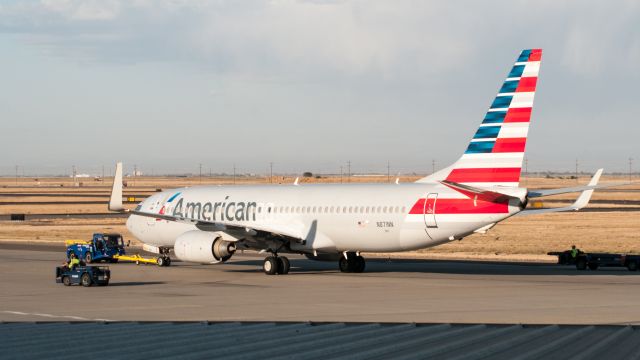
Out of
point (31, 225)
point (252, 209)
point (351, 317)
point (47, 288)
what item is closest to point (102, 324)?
point (351, 317)

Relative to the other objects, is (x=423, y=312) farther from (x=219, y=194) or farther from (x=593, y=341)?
(x=219, y=194)

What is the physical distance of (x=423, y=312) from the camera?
30.5m

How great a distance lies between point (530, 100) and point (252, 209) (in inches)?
624

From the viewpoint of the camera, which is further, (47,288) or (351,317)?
(47,288)

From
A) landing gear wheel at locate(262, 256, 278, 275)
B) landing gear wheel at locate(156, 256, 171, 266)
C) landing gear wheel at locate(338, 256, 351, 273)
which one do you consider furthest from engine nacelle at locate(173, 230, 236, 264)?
landing gear wheel at locate(156, 256, 171, 266)

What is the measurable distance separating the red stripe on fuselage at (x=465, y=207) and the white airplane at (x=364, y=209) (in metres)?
0.04

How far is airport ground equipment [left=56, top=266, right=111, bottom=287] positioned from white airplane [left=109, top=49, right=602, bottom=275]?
6237 millimetres

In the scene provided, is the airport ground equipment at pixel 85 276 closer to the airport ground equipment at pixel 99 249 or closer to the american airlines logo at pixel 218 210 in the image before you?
the american airlines logo at pixel 218 210

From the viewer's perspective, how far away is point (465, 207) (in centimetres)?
4181

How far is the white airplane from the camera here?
138 ft

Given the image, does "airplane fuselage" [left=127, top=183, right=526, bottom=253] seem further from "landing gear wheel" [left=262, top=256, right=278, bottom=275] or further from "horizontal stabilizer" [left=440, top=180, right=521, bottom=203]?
"landing gear wheel" [left=262, top=256, right=278, bottom=275]

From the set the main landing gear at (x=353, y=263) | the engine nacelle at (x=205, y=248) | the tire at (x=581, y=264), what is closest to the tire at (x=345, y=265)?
the main landing gear at (x=353, y=263)

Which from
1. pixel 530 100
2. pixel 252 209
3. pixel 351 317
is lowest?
pixel 351 317

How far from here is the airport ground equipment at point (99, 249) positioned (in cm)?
5494
